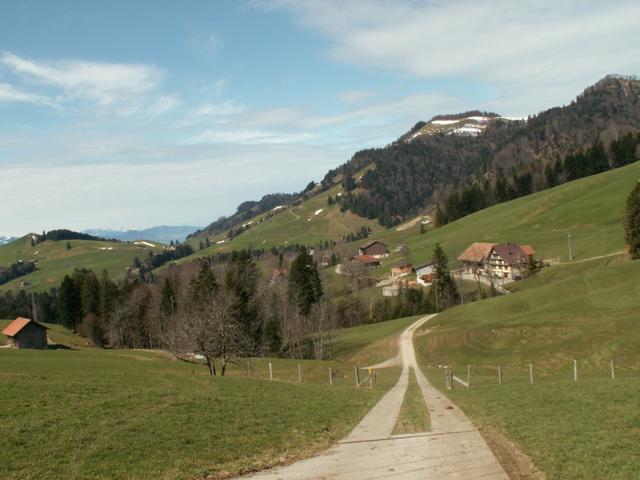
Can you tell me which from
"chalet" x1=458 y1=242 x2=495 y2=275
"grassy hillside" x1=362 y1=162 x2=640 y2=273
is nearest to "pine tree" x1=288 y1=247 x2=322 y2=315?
"chalet" x1=458 y1=242 x2=495 y2=275

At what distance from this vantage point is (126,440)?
16.1 meters

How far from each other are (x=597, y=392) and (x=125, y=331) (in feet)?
310

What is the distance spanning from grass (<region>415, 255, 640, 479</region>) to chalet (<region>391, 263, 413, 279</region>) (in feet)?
204

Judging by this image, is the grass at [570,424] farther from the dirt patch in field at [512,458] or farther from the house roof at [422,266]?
the house roof at [422,266]

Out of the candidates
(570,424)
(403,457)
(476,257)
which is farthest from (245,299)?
(476,257)

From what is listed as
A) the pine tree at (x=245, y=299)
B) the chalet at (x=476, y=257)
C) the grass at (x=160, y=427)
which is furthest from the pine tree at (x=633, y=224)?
the grass at (x=160, y=427)

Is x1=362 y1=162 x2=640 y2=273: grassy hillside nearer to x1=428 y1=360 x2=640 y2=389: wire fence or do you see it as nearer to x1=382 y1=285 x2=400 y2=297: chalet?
x1=382 y1=285 x2=400 y2=297: chalet

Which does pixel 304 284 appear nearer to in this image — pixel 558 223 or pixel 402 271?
pixel 402 271

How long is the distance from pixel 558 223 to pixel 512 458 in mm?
149615

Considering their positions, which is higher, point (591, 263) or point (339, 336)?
point (591, 263)

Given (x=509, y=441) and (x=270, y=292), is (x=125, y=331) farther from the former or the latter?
(x=509, y=441)

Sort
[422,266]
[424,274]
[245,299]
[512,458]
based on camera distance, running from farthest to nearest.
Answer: [422,266] → [424,274] → [245,299] → [512,458]

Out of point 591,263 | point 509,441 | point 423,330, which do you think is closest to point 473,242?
point 591,263

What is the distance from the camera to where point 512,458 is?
47.4 feet
